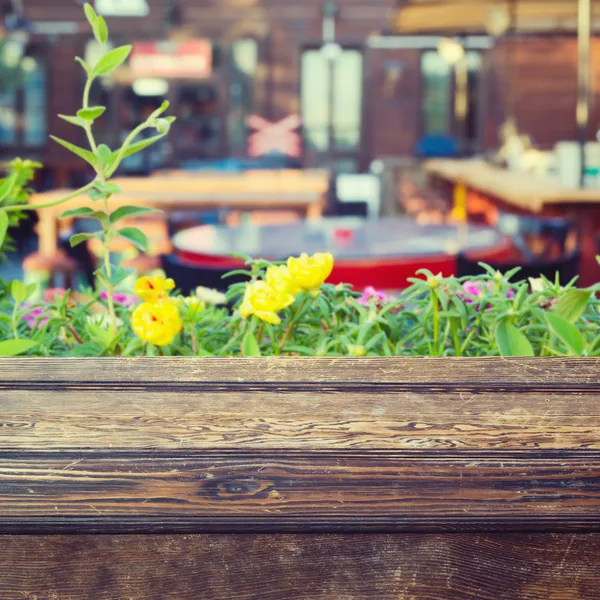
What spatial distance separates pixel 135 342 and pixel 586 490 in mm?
537

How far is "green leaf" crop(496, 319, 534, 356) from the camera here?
1106 mm

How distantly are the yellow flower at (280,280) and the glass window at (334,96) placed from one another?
39.2 feet

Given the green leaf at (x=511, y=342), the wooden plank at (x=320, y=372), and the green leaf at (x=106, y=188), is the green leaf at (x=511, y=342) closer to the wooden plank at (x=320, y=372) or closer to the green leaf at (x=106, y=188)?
the wooden plank at (x=320, y=372)

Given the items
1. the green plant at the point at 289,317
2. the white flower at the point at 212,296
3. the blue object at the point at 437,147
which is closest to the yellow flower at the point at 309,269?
the green plant at the point at 289,317

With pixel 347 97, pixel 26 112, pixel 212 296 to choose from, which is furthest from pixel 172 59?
pixel 212 296

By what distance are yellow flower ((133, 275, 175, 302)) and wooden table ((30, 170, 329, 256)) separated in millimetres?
4520

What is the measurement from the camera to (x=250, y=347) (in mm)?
1134

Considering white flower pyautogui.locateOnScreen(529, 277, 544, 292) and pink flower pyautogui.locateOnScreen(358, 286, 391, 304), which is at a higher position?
white flower pyautogui.locateOnScreen(529, 277, 544, 292)

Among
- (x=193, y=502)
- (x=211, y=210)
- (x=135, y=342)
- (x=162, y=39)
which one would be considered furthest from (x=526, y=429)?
(x=162, y=39)

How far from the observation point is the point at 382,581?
0.95 m

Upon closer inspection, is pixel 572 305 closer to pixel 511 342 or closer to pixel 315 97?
pixel 511 342

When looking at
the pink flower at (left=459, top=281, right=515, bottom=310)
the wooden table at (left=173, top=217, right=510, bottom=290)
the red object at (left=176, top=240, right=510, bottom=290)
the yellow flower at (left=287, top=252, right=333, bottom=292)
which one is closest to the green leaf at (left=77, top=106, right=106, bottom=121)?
the yellow flower at (left=287, top=252, right=333, bottom=292)

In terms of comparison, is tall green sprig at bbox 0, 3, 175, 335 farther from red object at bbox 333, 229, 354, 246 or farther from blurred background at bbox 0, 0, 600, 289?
blurred background at bbox 0, 0, 600, 289

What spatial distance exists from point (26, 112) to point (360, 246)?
10.2 metres
